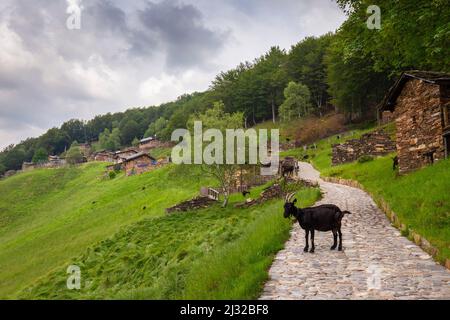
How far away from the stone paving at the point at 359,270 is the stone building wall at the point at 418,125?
9510 mm

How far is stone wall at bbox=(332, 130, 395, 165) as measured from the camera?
38.9m

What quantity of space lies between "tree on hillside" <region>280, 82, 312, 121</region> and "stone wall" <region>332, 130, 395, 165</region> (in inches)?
1558

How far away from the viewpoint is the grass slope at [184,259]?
9.41 m

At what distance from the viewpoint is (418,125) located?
71.6ft

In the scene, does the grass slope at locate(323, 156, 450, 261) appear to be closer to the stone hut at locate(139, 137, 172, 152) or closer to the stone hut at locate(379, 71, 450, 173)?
the stone hut at locate(379, 71, 450, 173)

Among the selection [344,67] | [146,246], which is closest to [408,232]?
[146,246]

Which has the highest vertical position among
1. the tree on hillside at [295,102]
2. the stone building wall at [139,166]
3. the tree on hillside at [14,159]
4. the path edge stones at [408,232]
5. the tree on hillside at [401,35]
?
the tree on hillside at [295,102]

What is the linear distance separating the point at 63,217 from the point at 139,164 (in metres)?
33.9

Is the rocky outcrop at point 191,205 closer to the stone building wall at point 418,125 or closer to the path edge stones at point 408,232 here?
the path edge stones at point 408,232

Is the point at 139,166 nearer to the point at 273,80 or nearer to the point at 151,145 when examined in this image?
the point at 273,80

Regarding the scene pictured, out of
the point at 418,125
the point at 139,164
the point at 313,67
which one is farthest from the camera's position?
the point at 313,67

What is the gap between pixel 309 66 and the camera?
299ft

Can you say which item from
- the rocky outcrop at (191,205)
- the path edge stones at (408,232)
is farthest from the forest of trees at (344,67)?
the rocky outcrop at (191,205)
